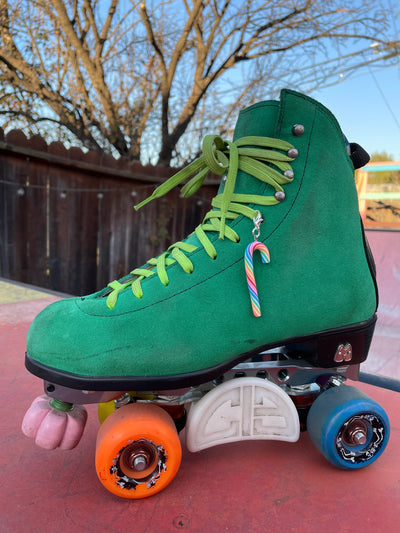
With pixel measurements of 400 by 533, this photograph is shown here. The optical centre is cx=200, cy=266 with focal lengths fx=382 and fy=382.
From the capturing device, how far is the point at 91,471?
0.65 metres

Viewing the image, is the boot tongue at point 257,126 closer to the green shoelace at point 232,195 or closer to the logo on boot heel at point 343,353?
the green shoelace at point 232,195

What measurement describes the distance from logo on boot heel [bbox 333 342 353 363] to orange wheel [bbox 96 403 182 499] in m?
0.32

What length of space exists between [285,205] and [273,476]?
0.46 meters

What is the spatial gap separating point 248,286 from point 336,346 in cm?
21

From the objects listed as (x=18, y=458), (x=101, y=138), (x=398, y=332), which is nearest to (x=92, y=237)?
(x=101, y=138)

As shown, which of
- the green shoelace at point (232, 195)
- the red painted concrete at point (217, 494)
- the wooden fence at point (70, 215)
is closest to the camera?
the red painted concrete at point (217, 494)

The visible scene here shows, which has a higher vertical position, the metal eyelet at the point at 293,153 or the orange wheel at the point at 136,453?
the metal eyelet at the point at 293,153

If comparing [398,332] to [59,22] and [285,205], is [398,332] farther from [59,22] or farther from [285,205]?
[59,22]

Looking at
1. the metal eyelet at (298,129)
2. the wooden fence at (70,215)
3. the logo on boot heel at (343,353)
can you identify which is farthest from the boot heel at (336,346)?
the wooden fence at (70,215)

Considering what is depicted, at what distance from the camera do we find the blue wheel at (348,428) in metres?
0.63

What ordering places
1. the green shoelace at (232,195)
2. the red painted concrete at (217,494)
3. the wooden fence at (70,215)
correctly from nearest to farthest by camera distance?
the red painted concrete at (217,494), the green shoelace at (232,195), the wooden fence at (70,215)

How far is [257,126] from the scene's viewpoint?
2.25 feet

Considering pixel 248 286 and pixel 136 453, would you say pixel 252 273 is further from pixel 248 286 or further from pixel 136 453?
pixel 136 453

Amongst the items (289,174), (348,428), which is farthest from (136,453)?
(289,174)
